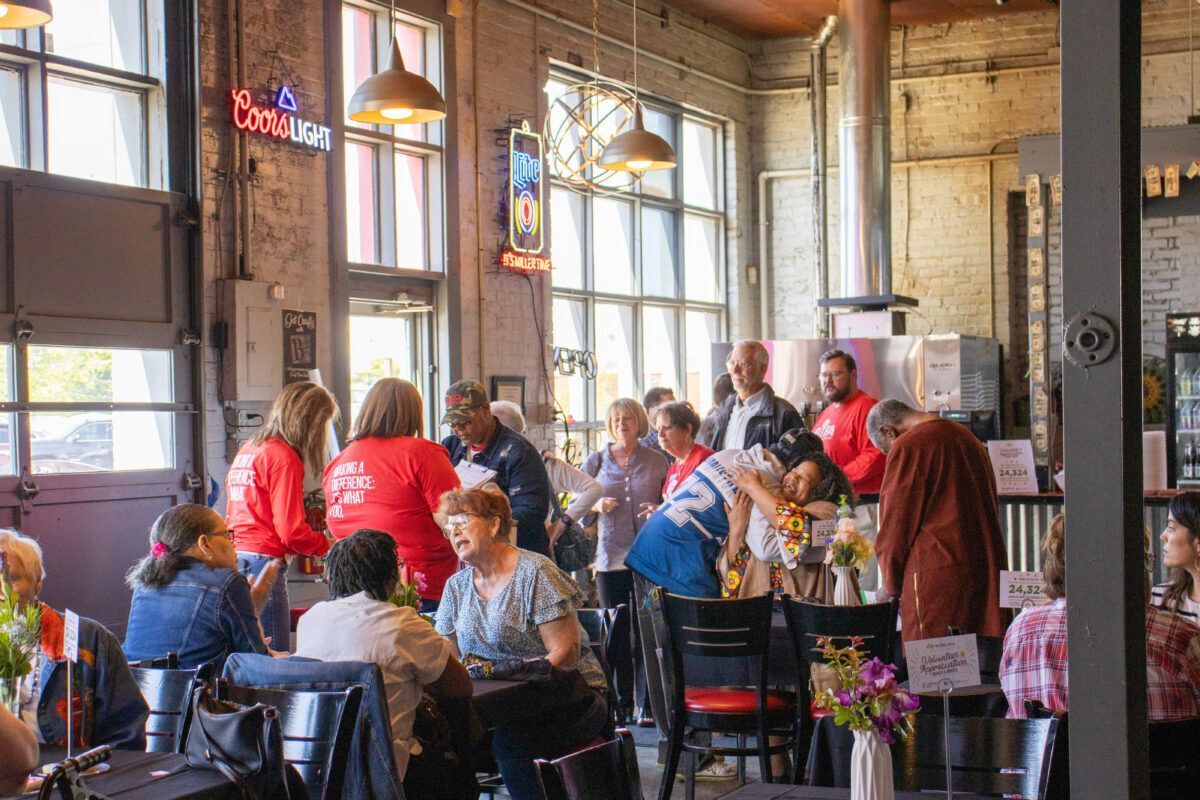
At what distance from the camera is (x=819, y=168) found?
12867 mm

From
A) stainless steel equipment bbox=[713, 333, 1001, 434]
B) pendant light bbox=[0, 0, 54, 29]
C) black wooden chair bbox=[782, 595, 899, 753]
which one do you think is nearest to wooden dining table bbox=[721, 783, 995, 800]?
black wooden chair bbox=[782, 595, 899, 753]

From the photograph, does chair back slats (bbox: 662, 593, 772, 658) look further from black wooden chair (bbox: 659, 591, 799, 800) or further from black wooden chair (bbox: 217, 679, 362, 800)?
black wooden chair (bbox: 217, 679, 362, 800)

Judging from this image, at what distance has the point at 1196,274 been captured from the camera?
1152cm

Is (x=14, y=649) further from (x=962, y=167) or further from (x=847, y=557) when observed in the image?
(x=962, y=167)

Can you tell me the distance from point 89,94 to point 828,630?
4923mm

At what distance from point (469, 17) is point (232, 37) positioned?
2483 millimetres

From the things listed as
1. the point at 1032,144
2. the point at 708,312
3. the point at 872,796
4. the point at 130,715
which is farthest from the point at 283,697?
the point at 708,312

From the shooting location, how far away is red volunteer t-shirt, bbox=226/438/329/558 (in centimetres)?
516

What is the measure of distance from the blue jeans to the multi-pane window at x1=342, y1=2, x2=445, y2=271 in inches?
144

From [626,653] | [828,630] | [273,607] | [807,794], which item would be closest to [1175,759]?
[807,794]

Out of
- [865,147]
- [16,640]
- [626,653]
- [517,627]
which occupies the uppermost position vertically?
[865,147]

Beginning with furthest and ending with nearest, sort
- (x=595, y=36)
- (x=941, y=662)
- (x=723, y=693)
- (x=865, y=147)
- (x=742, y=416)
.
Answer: (x=865, y=147) → (x=595, y=36) → (x=742, y=416) → (x=723, y=693) → (x=941, y=662)

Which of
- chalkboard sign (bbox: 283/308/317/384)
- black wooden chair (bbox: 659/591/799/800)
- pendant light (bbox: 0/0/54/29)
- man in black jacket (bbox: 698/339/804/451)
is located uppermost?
pendant light (bbox: 0/0/54/29)

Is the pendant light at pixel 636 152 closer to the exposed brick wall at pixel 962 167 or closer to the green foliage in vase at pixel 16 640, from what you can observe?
the exposed brick wall at pixel 962 167
